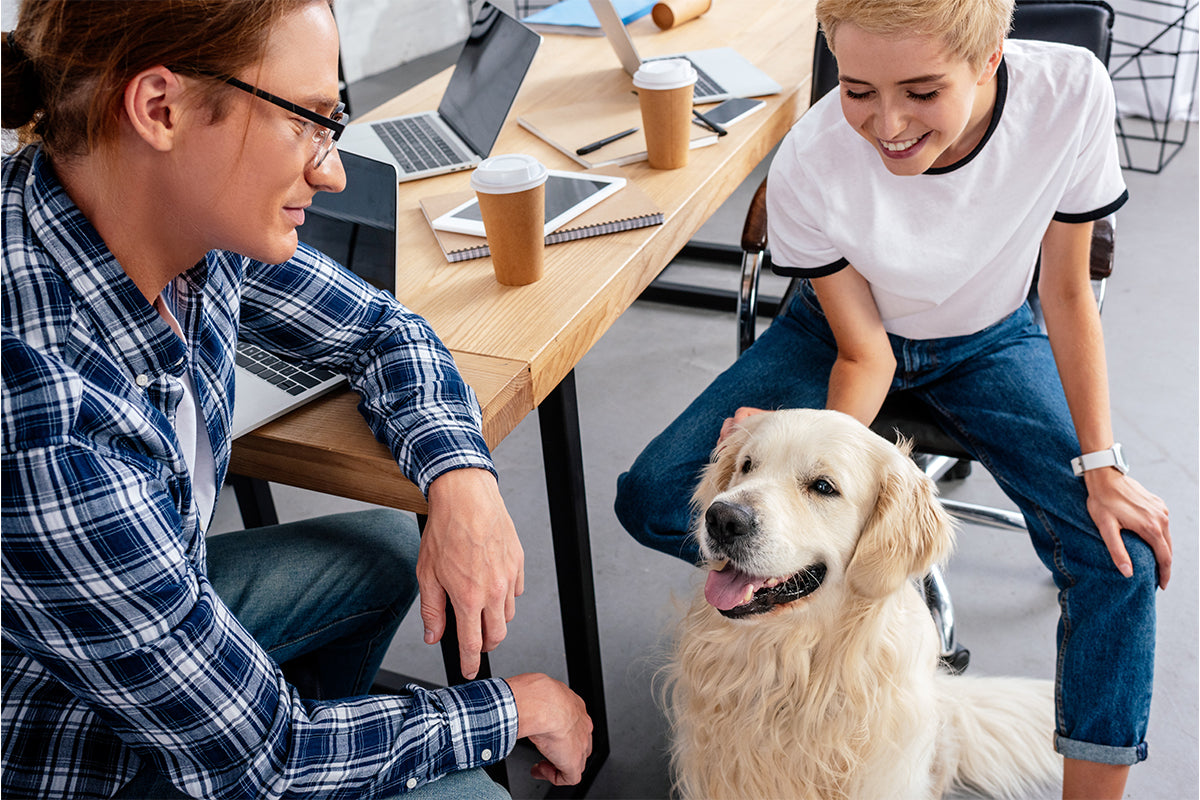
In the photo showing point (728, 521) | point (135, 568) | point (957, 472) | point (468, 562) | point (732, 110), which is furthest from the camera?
point (957, 472)

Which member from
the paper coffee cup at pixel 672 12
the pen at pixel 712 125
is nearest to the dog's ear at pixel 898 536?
the pen at pixel 712 125

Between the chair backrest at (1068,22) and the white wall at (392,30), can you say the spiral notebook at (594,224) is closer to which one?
the chair backrest at (1068,22)

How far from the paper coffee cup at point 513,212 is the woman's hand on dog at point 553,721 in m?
0.54

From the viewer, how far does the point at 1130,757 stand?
1.23 m

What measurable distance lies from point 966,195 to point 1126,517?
0.49m

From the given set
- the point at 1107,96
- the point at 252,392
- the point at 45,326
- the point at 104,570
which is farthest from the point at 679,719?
the point at 1107,96

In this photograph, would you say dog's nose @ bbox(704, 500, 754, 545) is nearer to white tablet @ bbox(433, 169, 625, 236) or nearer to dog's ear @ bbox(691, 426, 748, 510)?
dog's ear @ bbox(691, 426, 748, 510)

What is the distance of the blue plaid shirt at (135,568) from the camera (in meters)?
0.71

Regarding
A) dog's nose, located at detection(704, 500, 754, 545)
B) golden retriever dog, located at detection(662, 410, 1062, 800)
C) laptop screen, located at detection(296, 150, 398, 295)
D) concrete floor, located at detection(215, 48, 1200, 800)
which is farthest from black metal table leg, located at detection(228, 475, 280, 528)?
dog's nose, located at detection(704, 500, 754, 545)

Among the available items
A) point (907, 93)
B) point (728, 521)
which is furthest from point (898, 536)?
point (907, 93)

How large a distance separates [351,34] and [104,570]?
4.91m

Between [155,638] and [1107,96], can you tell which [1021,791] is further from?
[155,638]

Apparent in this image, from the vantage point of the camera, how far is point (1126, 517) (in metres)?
1.23

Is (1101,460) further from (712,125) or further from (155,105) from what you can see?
(155,105)
